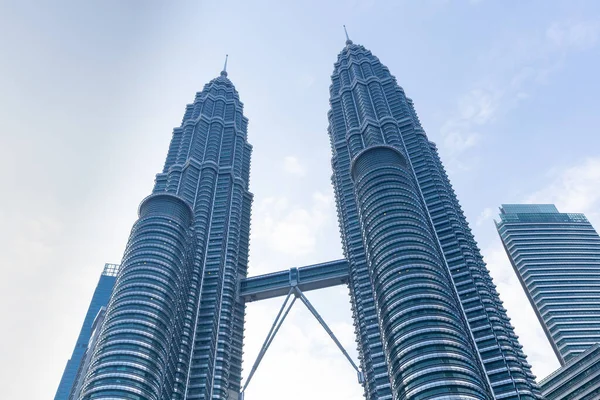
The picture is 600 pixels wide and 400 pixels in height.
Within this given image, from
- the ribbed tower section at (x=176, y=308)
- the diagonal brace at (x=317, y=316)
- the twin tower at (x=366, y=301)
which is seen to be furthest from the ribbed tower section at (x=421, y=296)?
the ribbed tower section at (x=176, y=308)

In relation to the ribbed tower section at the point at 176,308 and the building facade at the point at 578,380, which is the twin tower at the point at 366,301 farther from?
the building facade at the point at 578,380

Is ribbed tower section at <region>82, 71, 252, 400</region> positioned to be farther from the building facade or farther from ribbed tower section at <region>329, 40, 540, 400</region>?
the building facade

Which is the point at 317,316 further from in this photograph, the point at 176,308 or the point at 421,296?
the point at 421,296

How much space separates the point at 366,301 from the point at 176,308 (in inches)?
2109

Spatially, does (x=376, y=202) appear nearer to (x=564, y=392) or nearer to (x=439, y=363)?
(x=439, y=363)

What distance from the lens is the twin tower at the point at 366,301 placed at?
11350 cm

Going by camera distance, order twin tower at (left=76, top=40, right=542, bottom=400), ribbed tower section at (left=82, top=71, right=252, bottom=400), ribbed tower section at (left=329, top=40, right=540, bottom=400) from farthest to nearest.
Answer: ribbed tower section at (left=82, top=71, right=252, bottom=400)
twin tower at (left=76, top=40, right=542, bottom=400)
ribbed tower section at (left=329, top=40, right=540, bottom=400)

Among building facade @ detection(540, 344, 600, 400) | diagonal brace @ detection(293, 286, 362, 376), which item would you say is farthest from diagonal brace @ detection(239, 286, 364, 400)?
building facade @ detection(540, 344, 600, 400)

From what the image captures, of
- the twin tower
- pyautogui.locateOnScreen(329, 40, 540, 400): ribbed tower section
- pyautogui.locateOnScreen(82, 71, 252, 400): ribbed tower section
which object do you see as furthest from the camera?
pyautogui.locateOnScreen(82, 71, 252, 400): ribbed tower section

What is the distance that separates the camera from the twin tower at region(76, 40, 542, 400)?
372 ft

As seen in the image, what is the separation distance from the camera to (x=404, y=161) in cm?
17338

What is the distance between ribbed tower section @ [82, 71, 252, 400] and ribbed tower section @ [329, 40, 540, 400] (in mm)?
37717

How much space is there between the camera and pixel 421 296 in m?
123

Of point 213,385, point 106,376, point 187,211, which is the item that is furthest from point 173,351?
point 187,211
